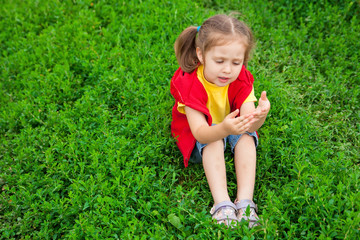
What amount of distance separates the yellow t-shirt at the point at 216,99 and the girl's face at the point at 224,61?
150 mm

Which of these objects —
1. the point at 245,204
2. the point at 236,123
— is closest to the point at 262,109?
the point at 236,123

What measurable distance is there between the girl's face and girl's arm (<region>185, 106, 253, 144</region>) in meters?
0.34

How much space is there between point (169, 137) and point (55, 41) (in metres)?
2.36

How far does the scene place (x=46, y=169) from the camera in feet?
12.4

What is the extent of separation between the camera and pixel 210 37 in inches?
122

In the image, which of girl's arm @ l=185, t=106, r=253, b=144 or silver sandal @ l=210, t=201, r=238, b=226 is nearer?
girl's arm @ l=185, t=106, r=253, b=144

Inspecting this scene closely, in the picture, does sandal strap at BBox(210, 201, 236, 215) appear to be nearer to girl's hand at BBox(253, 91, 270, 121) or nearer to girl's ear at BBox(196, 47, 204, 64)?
girl's hand at BBox(253, 91, 270, 121)

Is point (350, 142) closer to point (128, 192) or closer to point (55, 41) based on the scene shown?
point (128, 192)

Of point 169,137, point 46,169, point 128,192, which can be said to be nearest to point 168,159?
point 169,137

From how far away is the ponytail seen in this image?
341 cm

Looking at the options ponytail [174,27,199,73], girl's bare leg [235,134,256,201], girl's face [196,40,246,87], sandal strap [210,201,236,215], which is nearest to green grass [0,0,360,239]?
sandal strap [210,201,236,215]

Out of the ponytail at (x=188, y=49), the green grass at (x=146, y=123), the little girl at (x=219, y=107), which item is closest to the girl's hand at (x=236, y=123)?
the little girl at (x=219, y=107)

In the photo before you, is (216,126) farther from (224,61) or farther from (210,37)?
(210,37)

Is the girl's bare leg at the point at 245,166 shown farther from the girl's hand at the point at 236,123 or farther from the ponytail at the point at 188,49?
the ponytail at the point at 188,49
